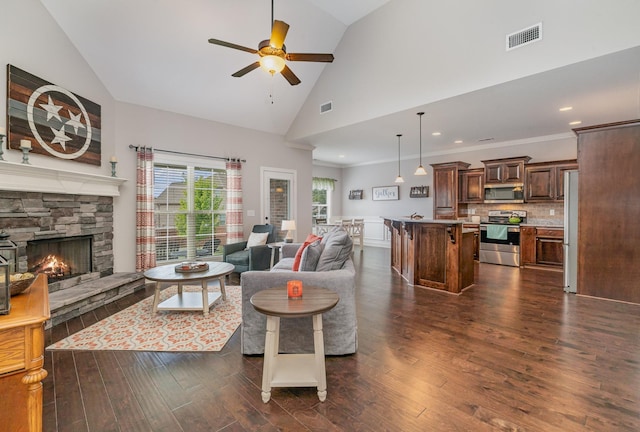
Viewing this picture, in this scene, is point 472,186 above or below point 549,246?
above

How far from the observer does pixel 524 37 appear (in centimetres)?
341

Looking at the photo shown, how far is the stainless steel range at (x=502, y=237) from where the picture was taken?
20.6 feet

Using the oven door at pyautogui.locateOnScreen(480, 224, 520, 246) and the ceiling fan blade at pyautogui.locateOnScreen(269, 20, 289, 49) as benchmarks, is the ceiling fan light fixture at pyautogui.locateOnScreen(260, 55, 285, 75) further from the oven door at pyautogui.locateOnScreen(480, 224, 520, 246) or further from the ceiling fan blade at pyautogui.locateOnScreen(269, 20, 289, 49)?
the oven door at pyautogui.locateOnScreen(480, 224, 520, 246)

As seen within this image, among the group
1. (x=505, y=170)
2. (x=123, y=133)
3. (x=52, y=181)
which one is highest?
(x=123, y=133)

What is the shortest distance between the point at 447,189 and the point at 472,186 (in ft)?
1.88

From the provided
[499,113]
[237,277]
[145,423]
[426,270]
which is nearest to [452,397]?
[145,423]

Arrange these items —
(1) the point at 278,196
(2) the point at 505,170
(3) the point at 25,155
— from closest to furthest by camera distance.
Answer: (3) the point at 25,155 < (2) the point at 505,170 < (1) the point at 278,196

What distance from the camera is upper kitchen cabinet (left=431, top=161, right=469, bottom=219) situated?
23.9 feet

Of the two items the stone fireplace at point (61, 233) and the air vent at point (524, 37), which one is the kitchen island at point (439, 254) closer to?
the air vent at point (524, 37)

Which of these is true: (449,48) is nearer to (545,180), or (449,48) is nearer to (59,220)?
(545,180)

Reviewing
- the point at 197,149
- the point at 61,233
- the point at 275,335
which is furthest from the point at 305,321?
the point at 197,149

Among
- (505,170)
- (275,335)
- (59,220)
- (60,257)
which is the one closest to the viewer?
(275,335)

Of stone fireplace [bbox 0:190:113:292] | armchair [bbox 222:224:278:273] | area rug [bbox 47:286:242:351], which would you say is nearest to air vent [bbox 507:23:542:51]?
armchair [bbox 222:224:278:273]

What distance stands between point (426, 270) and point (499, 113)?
284cm
